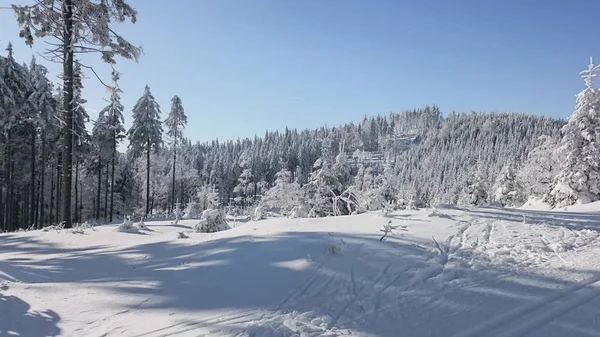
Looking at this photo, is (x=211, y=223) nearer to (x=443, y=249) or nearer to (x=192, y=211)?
(x=443, y=249)

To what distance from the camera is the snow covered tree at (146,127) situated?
3247cm

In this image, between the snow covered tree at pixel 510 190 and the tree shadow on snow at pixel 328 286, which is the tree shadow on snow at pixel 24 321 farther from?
the snow covered tree at pixel 510 190

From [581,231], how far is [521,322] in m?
4.72

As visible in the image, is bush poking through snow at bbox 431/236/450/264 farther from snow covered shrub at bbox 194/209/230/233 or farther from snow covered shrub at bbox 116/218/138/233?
snow covered shrub at bbox 116/218/138/233

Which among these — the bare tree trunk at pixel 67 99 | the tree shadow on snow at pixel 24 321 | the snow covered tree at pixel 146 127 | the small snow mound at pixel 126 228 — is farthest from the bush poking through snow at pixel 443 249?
the snow covered tree at pixel 146 127

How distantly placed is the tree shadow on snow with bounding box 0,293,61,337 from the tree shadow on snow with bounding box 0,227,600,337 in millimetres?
694

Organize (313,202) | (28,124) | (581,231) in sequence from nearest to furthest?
1. (581,231)
2. (313,202)
3. (28,124)

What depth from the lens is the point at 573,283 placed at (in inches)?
178

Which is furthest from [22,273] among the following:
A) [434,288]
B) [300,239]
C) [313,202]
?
[313,202]

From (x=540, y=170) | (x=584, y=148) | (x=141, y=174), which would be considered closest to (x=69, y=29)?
(x=584, y=148)

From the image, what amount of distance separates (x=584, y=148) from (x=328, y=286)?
22.7m

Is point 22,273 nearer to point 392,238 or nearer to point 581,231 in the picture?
point 392,238

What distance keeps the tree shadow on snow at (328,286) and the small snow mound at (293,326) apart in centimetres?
1

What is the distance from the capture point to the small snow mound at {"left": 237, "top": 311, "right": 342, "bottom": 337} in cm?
349
